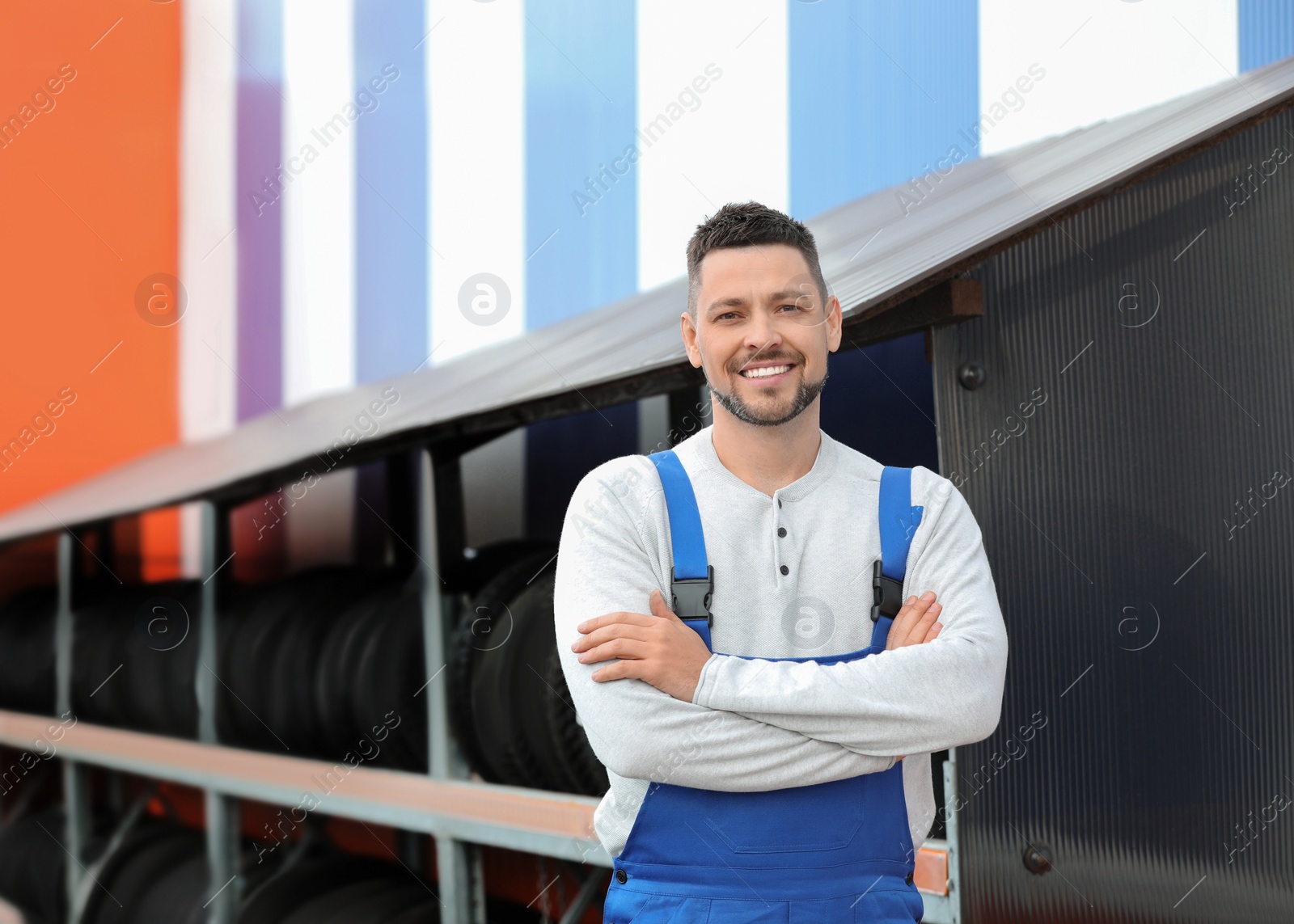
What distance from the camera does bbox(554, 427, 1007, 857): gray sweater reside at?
4.96 ft

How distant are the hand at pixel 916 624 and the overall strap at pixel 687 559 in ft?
0.87

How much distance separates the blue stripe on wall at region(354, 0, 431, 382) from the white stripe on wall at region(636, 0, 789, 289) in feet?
5.28

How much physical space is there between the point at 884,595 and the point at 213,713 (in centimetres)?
319

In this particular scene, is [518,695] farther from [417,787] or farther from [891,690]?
[891,690]

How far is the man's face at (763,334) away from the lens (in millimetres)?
1586

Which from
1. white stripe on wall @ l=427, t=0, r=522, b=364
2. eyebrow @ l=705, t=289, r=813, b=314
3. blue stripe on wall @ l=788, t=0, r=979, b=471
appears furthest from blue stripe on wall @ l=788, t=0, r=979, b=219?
eyebrow @ l=705, t=289, r=813, b=314

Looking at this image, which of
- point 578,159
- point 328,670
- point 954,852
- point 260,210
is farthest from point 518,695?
point 260,210

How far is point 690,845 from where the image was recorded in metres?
1.54

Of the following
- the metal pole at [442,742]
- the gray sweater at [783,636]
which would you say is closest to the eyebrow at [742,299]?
the gray sweater at [783,636]

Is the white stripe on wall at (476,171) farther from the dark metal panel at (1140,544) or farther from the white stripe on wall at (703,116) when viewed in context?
the dark metal panel at (1140,544)

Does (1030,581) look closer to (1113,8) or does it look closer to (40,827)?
(1113,8)

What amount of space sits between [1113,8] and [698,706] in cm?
290

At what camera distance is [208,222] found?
24.7 ft

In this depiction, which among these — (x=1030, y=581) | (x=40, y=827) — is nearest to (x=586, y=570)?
(x=1030, y=581)
